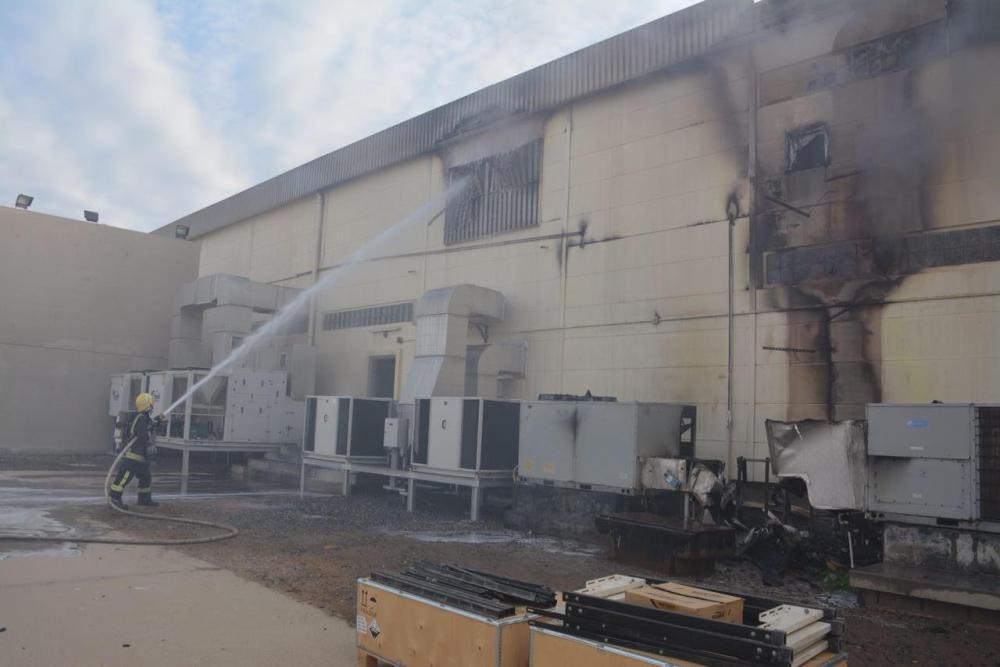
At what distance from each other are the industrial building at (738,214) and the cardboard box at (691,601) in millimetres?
6880

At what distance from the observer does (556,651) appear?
364cm

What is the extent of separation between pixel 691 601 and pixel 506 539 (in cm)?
709

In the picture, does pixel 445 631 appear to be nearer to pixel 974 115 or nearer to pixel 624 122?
pixel 974 115

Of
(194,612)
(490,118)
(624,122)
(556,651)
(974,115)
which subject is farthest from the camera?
(490,118)

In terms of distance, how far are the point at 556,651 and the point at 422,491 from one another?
1037cm

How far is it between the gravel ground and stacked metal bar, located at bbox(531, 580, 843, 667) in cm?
306

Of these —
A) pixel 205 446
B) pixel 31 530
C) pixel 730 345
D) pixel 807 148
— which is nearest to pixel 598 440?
pixel 730 345

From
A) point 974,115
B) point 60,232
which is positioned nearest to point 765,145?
point 974,115

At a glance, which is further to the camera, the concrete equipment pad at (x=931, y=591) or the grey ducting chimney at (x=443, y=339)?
the grey ducting chimney at (x=443, y=339)

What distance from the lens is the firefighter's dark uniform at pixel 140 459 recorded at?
11734 mm

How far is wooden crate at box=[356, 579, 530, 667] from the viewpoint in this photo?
3.88 metres

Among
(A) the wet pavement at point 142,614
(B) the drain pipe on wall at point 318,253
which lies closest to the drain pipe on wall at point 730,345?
(A) the wet pavement at point 142,614

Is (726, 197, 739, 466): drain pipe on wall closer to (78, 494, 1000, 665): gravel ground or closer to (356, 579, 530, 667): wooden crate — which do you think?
(78, 494, 1000, 665): gravel ground

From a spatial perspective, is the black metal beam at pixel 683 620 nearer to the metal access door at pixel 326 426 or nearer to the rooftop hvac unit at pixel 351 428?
the rooftop hvac unit at pixel 351 428
